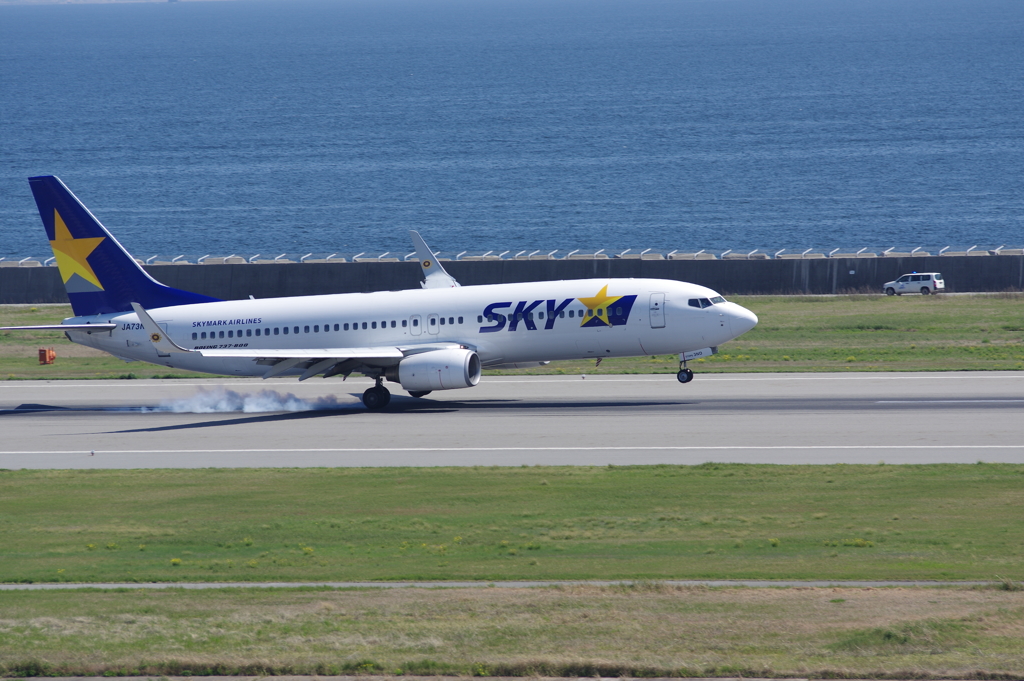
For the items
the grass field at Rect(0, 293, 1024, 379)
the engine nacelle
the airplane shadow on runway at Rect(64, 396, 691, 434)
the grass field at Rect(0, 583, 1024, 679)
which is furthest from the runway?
the grass field at Rect(0, 583, 1024, 679)

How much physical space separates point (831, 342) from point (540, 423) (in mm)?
25352

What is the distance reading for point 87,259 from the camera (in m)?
43.7

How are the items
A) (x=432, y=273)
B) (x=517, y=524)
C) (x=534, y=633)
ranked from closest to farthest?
(x=534, y=633)
(x=517, y=524)
(x=432, y=273)

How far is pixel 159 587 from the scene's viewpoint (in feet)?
62.4

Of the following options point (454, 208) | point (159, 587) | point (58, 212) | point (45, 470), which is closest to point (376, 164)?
point (454, 208)

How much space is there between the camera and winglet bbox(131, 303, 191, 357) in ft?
122

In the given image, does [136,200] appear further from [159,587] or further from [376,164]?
[159,587]

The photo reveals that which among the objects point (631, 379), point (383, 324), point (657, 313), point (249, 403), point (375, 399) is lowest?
point (249, 403)

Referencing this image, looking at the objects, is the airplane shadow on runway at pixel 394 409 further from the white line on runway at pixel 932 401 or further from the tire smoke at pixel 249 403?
the white line on runway at pixel 932 401

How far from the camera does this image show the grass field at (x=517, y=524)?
19.6 meters

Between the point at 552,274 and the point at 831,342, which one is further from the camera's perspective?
the point at 552,274

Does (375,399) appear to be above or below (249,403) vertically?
above

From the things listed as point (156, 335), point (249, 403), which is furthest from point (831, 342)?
point (156, 335)

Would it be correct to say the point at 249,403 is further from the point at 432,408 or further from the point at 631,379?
the point at 631,379
